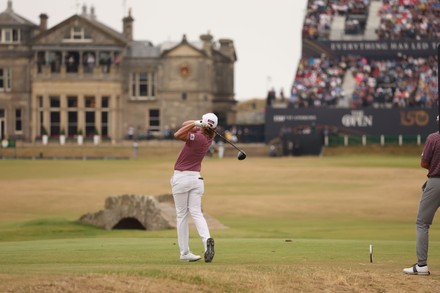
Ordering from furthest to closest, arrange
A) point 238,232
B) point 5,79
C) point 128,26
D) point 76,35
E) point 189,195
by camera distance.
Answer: point 128,26
point 5,79
point 76,35
point 238,232
point 189,195

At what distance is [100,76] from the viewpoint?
A: 107188mm

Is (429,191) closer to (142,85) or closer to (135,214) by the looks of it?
(135,214)

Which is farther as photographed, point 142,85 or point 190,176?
point 142,85

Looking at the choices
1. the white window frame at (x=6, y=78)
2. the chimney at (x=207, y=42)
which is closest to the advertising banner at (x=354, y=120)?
the chimney at (x=207, y=42)

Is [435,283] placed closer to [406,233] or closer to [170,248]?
[170,248]

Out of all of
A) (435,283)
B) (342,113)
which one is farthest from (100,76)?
(435,283)

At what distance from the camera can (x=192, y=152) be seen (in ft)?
63.3

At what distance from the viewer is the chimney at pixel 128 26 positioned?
113m

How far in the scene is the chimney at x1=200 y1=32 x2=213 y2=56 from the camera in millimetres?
108062

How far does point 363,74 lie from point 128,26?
84.0ft

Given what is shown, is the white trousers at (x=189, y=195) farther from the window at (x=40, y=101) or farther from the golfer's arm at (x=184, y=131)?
the window at (x=40, y=101)

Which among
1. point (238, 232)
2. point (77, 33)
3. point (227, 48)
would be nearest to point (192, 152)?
point (238, 232)

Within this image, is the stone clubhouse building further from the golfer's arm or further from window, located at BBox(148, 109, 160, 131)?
the golfer's arm

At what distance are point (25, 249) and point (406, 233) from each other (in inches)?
461
